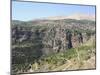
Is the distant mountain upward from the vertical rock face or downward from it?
upward

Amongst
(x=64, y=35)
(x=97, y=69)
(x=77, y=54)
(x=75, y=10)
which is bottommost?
(x=97, y=69)

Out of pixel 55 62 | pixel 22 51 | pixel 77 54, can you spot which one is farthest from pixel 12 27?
pixel 77 54

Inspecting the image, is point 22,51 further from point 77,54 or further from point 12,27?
point 77,54

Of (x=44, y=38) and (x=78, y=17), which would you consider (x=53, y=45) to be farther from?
(x=78, y=17)

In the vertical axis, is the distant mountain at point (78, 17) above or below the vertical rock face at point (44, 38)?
above

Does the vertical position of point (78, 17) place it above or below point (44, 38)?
above

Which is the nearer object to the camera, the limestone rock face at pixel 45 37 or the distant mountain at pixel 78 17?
the limestone rock face at pixel 45 37

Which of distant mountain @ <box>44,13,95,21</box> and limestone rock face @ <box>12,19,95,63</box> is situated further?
distant mountain @ <box>44,13,95,21</box>

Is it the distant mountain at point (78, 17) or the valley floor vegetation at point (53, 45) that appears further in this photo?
the distant mountain at point (78, 17)

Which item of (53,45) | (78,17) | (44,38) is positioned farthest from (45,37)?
(78,17)

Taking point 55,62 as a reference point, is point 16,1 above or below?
above

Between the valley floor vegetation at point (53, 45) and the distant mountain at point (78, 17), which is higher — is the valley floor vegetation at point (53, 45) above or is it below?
below
